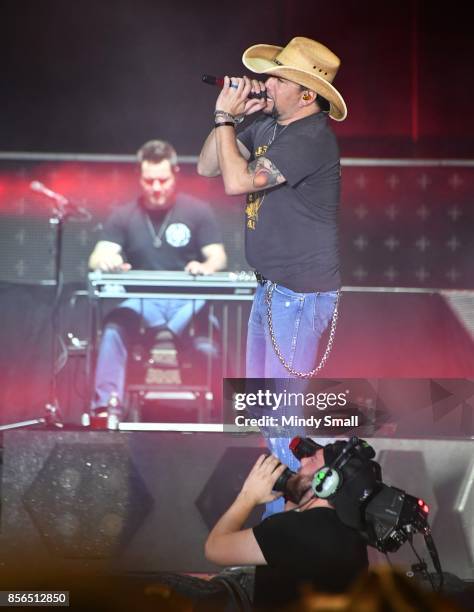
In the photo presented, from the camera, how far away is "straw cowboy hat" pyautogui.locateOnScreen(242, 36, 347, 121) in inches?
141

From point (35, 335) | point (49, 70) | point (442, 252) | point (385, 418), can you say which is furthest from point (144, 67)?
point (385, 418)

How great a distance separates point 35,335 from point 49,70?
4.68 ft

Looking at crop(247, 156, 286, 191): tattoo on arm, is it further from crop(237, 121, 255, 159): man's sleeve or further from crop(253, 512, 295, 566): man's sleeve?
crop(253, 512, 295, 566): man's sleeve

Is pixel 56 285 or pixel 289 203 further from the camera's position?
pixel 56 285

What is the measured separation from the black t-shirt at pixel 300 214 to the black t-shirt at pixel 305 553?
3.73ft

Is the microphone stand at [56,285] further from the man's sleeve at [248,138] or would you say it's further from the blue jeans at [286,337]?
the man's sleeve at [248,138]

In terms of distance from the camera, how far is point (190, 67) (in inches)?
191

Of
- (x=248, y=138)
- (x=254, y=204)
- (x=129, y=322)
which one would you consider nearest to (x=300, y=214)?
(x=254, y=204)

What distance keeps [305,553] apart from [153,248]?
8.42 feet

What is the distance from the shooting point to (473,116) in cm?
487

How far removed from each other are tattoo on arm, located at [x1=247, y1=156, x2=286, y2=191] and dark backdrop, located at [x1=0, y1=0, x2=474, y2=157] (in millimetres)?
1342

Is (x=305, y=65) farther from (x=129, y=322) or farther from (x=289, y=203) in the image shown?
(x=129, y=322)

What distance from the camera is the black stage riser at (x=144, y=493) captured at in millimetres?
3617

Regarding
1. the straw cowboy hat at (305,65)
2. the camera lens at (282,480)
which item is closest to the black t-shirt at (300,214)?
the straw cowboy hat at (305,65)
